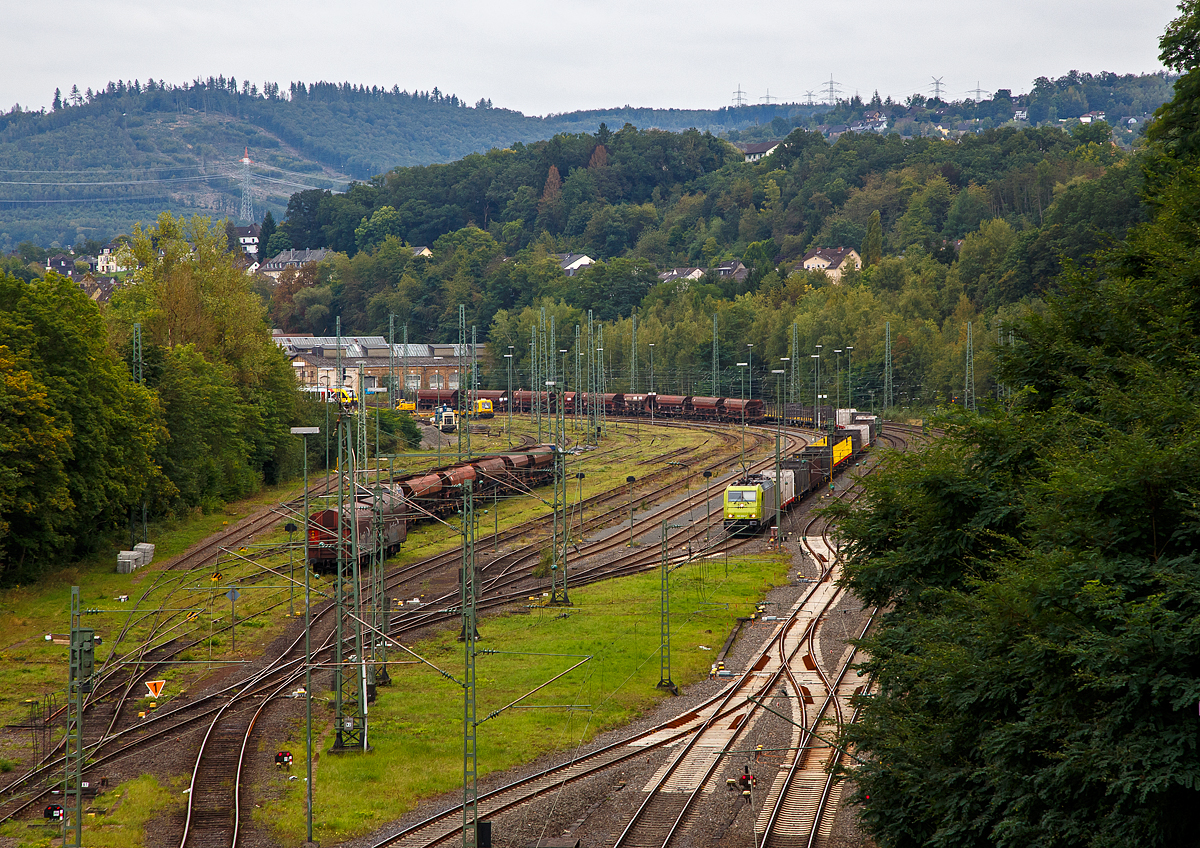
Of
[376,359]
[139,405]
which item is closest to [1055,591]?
[139,405]

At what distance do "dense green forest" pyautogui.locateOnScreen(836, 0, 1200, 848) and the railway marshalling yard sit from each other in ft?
12.8

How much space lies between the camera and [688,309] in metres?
152

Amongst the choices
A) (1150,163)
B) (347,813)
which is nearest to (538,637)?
(347,813)

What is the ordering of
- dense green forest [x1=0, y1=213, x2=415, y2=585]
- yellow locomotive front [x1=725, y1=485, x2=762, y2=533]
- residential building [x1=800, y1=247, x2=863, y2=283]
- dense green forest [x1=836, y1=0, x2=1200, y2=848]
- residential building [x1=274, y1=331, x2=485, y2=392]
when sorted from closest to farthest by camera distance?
dense green forest [x1=836, y1=0, x2=1200, y2=848], dense green forest [x1=0, y1=213, x2=415, y2=585], yellow locomotive front [x1=725, y1=485, x2=762, y2=533], residential building [x1=274, y1=331, x2=485, y2=392], residential building [x1=800, y1=247, x2=863, y2=283]

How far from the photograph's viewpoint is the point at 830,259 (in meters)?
188

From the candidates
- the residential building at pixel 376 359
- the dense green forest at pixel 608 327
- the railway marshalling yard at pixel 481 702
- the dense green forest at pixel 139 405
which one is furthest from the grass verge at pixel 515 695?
the residential building at pixel 376 359

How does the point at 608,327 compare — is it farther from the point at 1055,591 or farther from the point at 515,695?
the point at 1055,591

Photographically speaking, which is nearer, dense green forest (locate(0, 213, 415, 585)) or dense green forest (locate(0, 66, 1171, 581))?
dense green forest (locate(0, 213, 415, 585))

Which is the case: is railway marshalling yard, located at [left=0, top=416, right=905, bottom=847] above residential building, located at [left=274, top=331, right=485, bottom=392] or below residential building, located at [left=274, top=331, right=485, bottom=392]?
below

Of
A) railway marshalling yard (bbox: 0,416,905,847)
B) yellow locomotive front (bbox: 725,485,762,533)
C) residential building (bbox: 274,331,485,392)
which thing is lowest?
railway marshalling yard (bbox: 0,416,905,847)

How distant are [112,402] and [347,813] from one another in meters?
34.0

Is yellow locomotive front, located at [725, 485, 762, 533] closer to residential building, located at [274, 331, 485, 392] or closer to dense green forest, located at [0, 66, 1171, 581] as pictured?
dense green forest, located at [0, 66, 1171, 581]

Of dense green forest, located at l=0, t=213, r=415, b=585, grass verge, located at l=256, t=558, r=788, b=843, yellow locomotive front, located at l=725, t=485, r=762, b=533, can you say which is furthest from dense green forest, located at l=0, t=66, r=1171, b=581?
yellow locomotive front, located at l=725, t=485, r=762, b=533

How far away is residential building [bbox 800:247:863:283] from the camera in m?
184
